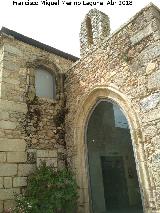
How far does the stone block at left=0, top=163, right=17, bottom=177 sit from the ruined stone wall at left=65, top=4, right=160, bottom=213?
142cm

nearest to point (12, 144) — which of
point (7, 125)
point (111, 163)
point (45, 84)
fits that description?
point (7, 125)

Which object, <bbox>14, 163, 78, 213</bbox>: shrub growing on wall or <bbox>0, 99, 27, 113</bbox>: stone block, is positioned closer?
<bbox>14, 163, 78, 213</bbox>: shrub growing on wall

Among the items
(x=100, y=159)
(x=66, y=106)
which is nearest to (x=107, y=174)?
(x=100, y=159)

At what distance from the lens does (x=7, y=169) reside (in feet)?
17.8

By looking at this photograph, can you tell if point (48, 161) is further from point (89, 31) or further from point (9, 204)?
point (89, 31)

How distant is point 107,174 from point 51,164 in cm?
242

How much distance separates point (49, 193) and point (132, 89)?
2840mm

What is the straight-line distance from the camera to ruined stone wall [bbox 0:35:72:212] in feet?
18.1

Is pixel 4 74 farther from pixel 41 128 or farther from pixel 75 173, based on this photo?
pixel 75 173

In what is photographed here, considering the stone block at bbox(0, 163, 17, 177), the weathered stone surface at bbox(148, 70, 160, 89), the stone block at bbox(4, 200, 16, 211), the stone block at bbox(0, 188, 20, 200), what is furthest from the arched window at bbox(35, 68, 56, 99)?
the weathered stone surface at bbox(148, 70, 160, 89)

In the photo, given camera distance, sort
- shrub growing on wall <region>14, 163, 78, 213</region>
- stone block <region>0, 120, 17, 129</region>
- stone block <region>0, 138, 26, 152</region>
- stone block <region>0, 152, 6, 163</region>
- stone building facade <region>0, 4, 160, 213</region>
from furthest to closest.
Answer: stone block <region>0, 120, 17, 129</region> < stone block <region>0, 138, 26, 152</region> < stone block <region>0, 152, 6, 163</region> < shrub growing on wall <region>14, 163, 78, 213</region> < stone building facade <region>0, 4, 160, 213</region>

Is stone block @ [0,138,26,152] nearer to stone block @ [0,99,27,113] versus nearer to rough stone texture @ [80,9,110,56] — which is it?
stone block @ [0,99,27,113]

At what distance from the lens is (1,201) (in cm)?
518

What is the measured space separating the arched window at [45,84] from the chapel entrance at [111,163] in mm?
1428
